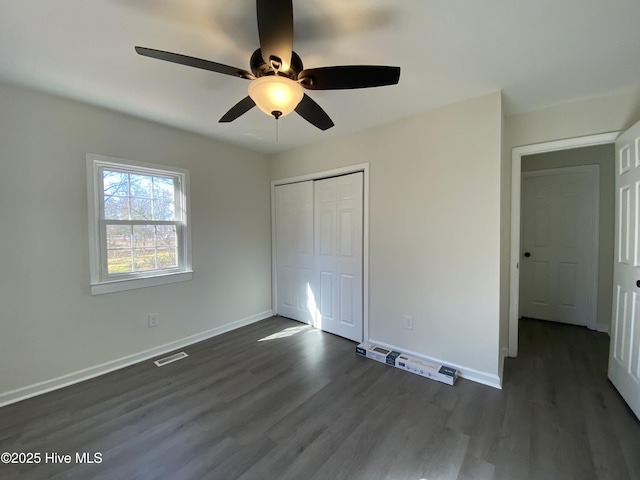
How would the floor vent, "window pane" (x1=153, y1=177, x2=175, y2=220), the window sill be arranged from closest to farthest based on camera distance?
the window sill → the floor vent → "window pane" (x1=153, y1=177, x2=175, y2=220)

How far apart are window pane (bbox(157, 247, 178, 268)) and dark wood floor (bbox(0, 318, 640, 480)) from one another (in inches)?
38.9

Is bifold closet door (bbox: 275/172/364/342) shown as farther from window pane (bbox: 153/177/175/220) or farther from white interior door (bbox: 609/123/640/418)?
white interior door (bbox: 609/123/640/418)

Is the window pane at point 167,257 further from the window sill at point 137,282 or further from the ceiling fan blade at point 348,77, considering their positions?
the ceiling fan blade at point 348,77

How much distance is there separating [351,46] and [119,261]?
2.68 meters

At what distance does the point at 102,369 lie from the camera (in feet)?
8.12

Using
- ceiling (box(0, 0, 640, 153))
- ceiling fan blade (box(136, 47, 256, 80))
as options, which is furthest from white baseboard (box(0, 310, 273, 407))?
ceiling fan blade (box(136, 47, 256, 80))

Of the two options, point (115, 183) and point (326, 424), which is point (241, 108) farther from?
point (326, 424)

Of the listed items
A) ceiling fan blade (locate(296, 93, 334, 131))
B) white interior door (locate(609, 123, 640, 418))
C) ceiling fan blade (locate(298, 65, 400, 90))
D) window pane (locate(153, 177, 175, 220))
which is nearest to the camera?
ceiling fan blade (locate(298, 65, 400, 90))

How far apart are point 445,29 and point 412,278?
1926mm

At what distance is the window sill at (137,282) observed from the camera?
2457 millimetres

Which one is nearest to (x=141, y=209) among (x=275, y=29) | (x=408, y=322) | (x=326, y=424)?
Result: (x=275, y=29)

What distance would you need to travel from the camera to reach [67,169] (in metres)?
2.29

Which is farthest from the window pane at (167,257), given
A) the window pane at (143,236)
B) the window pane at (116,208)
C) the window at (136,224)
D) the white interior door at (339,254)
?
the white interior door at (339,254)

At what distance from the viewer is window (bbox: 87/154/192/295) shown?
8.07 feet
